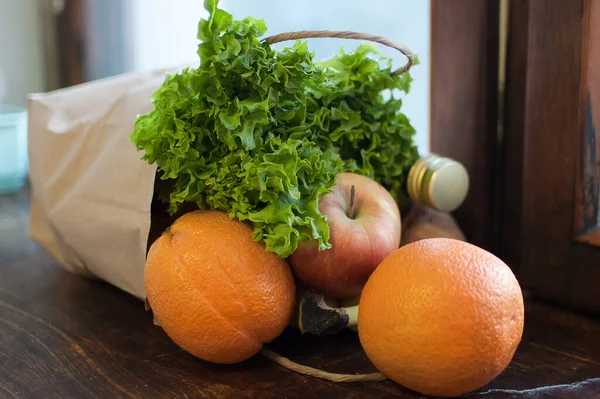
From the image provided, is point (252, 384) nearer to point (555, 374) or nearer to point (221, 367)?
point (221, 367)

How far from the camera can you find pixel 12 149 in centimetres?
137

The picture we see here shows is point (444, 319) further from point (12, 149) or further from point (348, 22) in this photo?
point (12, 149)

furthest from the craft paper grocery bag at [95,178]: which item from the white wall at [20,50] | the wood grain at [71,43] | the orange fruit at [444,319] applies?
the white wall at [20,50]

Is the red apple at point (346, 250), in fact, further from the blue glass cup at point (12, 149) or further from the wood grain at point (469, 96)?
the blue glass cup at point (12, 149)

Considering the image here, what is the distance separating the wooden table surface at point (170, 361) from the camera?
0.57m

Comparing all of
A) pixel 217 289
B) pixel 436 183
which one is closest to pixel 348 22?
pixel 436 183

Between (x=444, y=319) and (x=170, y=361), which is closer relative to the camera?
(x=444, y=319)

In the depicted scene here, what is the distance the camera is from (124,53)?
1508mm

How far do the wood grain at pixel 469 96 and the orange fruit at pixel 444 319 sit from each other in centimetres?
33

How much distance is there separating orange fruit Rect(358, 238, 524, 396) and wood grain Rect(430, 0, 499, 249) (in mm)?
335

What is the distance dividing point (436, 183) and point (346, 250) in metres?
0.18

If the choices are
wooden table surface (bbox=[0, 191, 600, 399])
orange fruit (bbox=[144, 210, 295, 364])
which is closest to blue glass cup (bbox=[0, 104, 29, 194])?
wooden table surface (bbox=[0, 191, 600, 399])

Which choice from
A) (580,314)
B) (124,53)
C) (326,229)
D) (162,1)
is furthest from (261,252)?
(124,53)

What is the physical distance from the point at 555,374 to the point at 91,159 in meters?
0.54
